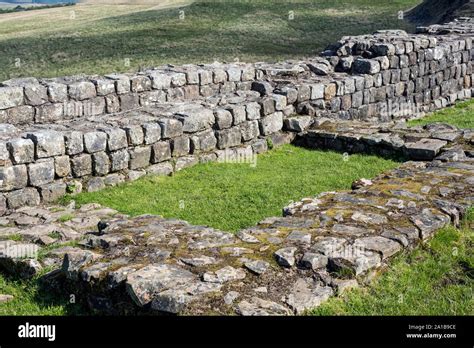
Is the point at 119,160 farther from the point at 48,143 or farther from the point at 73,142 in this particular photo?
the point at 48,143

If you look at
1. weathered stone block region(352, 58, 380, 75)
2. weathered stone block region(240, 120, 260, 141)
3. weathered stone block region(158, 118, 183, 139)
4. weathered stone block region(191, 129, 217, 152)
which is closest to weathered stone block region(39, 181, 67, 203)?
weathered stone block region(158, 118, 183, 139)

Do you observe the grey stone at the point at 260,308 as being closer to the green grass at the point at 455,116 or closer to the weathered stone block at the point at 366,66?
the green grass at the point at 455,116

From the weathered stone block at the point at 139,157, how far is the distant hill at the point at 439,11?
74.0 feet

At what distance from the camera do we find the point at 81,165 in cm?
1091

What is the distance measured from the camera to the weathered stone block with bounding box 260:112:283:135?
45.0ft

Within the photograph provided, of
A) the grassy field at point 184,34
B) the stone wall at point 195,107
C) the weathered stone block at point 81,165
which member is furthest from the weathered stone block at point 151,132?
the grassy field at point 184,34

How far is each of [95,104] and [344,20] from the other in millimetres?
30521

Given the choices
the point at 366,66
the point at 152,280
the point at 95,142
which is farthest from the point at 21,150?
the point at 366,66

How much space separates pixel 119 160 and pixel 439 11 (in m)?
31.1

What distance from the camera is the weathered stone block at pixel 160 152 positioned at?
1183cm

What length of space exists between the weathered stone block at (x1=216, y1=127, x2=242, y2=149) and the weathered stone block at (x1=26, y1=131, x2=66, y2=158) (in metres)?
3.35

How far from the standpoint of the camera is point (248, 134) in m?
13.4

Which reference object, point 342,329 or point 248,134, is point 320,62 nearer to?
point 248,134

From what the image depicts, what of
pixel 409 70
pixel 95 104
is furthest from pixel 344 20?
pixel 95 104
